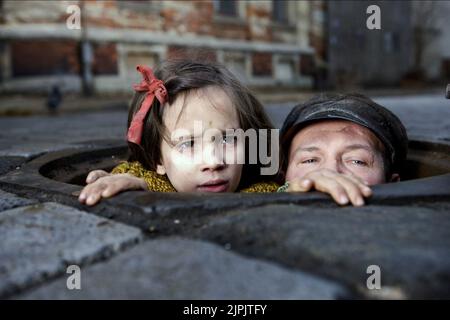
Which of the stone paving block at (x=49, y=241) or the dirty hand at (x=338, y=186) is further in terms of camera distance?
the dirty hand at (x=338, y=186)

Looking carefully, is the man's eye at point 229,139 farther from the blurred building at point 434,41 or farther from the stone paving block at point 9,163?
the blurred building at point 434,41

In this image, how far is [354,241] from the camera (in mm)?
689

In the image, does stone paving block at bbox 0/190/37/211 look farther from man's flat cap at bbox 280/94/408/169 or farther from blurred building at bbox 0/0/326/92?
blurred building at bbox 0/0/326/92

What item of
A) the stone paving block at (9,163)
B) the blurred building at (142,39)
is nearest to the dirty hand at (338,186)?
the stone paving block at (9,163)

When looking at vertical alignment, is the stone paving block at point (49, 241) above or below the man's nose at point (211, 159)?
below

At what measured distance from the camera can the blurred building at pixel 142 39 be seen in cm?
595

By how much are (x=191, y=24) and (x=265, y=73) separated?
219 cm

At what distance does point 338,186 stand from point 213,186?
0.53 metres

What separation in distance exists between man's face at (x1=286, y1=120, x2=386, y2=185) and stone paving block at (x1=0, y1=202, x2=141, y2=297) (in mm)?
805

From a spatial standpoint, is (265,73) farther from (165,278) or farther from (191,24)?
(165,278)

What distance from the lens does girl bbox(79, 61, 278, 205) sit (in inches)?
55.3

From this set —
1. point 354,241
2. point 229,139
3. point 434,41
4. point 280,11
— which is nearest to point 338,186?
point 354,241

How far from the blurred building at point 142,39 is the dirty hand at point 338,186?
378cm
